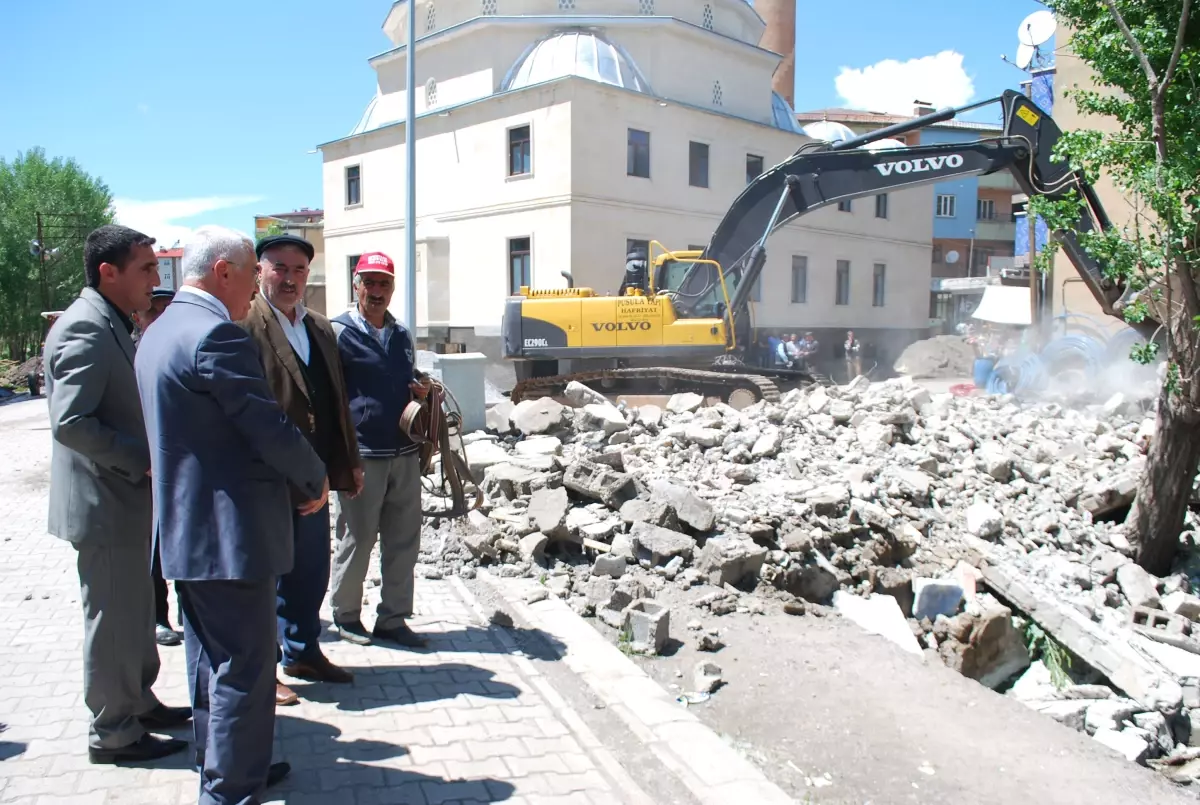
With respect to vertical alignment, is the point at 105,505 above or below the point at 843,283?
below

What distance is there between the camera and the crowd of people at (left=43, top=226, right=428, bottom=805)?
2746 millimetres

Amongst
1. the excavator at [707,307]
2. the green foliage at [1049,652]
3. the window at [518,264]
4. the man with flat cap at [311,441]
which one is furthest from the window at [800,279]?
the man with flat cap at [311,441]

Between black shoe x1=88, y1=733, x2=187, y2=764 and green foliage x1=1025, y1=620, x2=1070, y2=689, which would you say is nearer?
black shoe x1=88, y1=733, x2=187, y2=764

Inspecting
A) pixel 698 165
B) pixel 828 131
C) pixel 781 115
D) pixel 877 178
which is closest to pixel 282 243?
pixel 877 178

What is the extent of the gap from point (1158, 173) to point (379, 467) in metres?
6.30

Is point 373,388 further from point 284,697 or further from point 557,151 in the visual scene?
point 557,151

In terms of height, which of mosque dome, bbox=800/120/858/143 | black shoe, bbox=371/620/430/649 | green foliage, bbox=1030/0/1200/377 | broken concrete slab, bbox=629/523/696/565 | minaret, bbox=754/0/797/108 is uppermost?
minaret, bbox=754/0/797/108

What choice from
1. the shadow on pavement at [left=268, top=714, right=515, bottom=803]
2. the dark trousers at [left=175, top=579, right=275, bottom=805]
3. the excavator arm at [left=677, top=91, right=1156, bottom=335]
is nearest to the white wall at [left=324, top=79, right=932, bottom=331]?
the excavator arm at [left=677, top=91, right=1156, bottom=335]

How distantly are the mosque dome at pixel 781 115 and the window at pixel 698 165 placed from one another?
4871 mm

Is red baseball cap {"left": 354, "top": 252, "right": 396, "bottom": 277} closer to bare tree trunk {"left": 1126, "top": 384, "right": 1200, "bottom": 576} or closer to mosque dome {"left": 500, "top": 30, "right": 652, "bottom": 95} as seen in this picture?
bare tree trunk {"left": 1126, "top": 384, "right": 1200, "bottom": 576}

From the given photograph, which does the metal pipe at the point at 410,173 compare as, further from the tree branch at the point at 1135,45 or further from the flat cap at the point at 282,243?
the flat cap at the point at 282,243

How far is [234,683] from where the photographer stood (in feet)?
9.20

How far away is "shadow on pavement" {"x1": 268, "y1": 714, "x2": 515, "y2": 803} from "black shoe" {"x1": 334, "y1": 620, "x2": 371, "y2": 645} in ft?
3.28

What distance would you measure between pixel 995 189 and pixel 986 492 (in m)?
45.2
